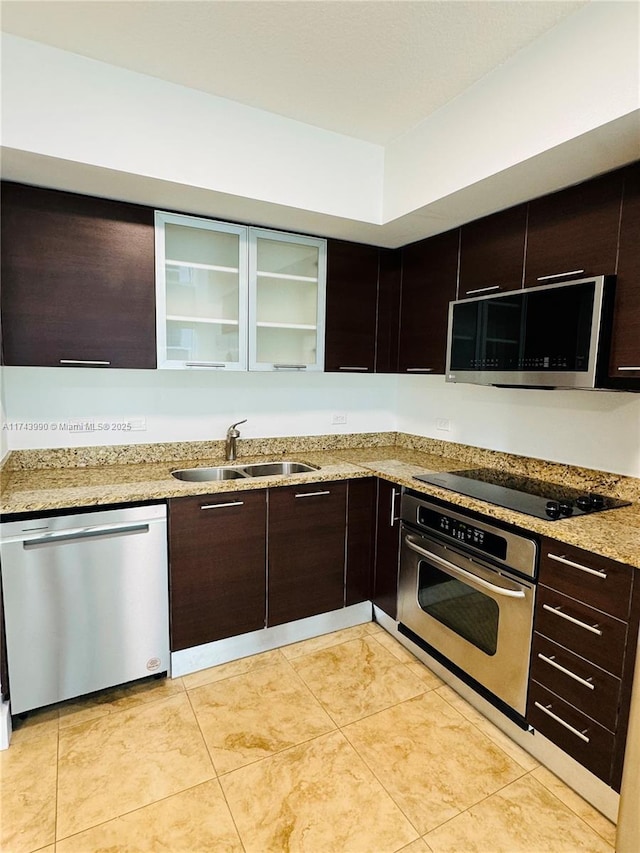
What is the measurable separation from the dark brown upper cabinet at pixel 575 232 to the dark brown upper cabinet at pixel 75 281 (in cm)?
176

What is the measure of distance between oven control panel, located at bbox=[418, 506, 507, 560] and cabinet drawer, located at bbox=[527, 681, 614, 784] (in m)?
0.50

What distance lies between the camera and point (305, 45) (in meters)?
1.64

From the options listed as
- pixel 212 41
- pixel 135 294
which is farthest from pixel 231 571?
pixel 212 41

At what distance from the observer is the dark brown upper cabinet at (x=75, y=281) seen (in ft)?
6.37

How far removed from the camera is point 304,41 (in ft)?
5.32

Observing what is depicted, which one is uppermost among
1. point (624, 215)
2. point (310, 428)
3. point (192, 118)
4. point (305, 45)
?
point (305, 45)

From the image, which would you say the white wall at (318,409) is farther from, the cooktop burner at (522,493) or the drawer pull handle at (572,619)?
the drawer pull handle at (572,619)

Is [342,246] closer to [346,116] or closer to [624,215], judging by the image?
[346,116]

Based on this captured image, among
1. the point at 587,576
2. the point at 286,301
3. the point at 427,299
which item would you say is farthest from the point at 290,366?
the point at 587,576

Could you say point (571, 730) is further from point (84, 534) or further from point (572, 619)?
point (84, 534)

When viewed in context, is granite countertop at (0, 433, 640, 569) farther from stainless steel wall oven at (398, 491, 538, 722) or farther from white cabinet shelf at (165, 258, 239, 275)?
white cabinet shelf at (165, 258, 239, 275)

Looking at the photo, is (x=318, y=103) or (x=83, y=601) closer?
(x=83, y=601)

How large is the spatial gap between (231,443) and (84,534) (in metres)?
0.97

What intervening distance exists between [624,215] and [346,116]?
127cm
